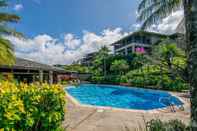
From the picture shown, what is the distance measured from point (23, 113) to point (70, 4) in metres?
17.7

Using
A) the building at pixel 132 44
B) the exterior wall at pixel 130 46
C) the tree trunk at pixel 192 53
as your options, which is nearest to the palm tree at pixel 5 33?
the tree trunk at pixel 192 53

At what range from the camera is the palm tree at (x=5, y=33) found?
1294cm

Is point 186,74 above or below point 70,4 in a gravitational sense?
below

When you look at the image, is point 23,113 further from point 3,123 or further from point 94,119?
point 94,119

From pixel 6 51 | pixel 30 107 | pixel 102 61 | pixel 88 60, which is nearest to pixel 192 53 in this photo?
pixel 30 107

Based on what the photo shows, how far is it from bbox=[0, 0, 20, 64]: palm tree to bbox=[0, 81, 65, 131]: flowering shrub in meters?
8.58

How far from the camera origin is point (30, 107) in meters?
4.65

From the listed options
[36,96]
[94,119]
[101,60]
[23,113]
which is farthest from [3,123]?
[101,60]

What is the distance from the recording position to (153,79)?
28094 mm

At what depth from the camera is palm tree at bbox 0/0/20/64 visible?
1294cm

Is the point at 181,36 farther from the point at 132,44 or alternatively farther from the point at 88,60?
the point at 88,60

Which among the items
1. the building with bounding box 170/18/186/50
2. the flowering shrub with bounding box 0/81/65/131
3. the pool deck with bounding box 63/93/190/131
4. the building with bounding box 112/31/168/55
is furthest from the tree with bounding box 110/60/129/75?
the flowering shrub with bounding box 0/81/65/131

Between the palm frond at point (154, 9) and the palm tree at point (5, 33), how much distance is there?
9.38 metres

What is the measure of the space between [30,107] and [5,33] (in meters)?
11.1
